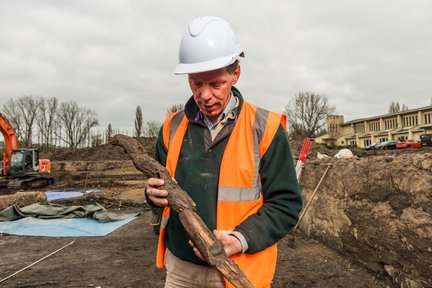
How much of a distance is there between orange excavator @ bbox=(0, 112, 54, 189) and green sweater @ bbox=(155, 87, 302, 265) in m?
18.0

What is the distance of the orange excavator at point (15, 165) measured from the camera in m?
16.9

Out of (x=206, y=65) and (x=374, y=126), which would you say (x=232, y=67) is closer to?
(x=206, y=65)

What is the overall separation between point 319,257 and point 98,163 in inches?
991

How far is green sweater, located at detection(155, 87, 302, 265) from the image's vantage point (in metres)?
1.42

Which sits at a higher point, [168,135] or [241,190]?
[168,135]

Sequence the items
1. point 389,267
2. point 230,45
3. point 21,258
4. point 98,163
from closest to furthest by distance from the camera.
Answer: point 230,45 → point 389,267 → point 21,258 → point 98,163

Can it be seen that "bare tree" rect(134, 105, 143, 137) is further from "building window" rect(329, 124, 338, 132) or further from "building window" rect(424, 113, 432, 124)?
"building window" rect(424, 113, 432, 124)

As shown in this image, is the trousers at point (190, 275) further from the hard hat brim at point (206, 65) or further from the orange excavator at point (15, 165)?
the orange excavator at point (15, 165)

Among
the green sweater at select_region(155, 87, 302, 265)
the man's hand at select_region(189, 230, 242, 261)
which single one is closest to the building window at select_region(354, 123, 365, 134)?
the green sweater at select_region(155, 87, 302, 265)

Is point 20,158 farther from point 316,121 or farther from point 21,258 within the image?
point 316,121

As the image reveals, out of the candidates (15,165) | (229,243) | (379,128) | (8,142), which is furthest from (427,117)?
(229,243)

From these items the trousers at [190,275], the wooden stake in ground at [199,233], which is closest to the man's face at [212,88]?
the wooden stake in ground at [199,233]

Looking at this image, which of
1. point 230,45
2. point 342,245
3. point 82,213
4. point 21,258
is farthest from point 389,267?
point 82,213

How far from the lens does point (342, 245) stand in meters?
5.54
